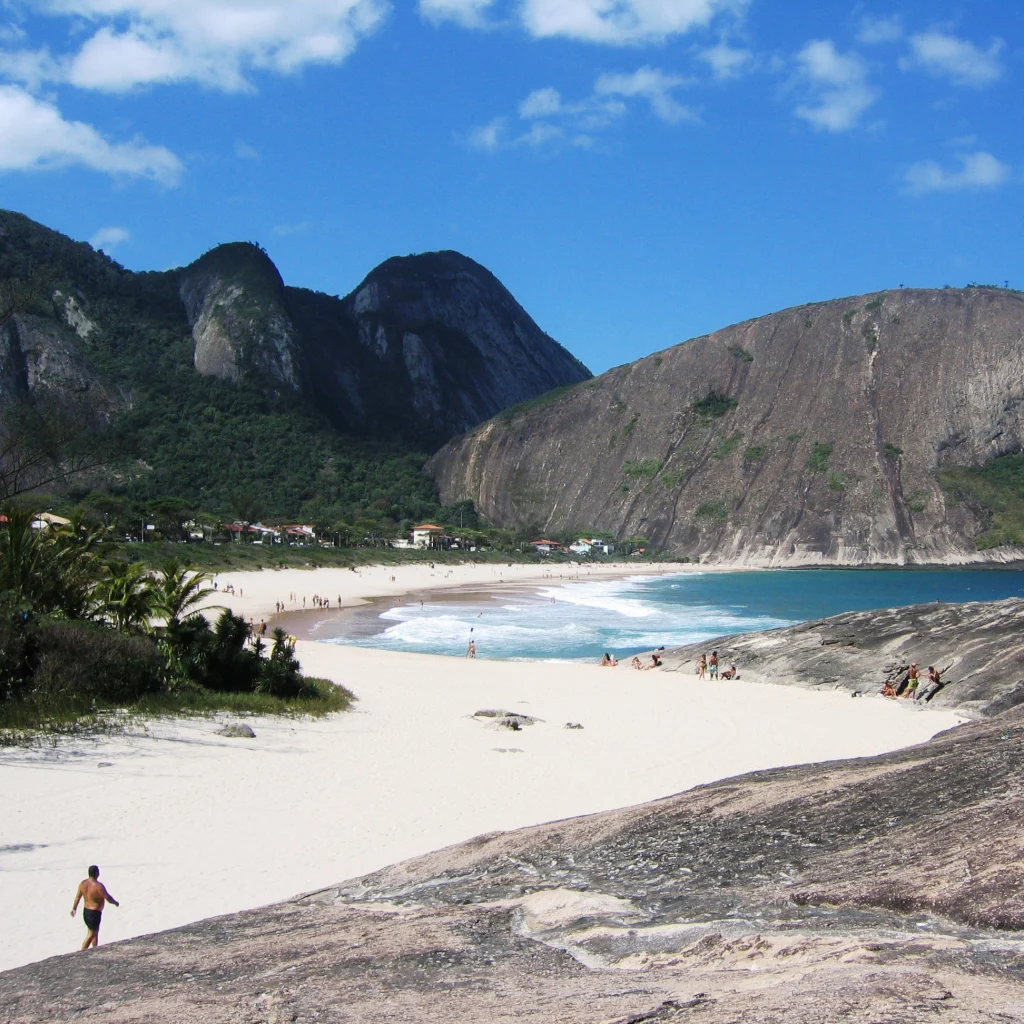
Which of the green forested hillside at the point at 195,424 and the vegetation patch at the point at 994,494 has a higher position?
the green forested hillside at the point at 195,424

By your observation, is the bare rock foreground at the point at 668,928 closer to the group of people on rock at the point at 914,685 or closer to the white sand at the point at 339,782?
the white sand at the point at 339,782

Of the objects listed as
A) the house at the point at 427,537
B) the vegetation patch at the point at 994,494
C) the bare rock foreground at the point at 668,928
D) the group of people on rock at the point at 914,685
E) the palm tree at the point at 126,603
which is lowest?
the group of people on rock at the point at 914,685

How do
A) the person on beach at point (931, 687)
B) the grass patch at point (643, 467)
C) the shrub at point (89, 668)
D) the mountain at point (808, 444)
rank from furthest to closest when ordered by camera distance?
the grass patch at point (643, 467) → the mountain at point (808, 444) → the person on beach at point (931, 687) → the shrub at point (89, 668)

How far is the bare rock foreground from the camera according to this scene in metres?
3.12

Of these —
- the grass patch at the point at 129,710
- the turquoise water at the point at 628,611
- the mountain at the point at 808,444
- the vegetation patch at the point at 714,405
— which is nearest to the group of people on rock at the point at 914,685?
the turquoise water at the point at 628,611

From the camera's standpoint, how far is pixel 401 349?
195m

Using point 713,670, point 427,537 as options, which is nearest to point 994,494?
point 427,537

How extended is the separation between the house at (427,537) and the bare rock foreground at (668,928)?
346 feet

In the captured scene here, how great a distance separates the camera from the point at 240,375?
154375 mm

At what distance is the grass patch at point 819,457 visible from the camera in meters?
117

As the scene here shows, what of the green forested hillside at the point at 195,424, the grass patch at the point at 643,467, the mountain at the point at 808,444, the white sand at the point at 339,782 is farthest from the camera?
the grass patch at the point at 643,467

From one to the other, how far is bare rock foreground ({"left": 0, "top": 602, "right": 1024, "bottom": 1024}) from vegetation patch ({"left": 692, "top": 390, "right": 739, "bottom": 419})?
128363 mm

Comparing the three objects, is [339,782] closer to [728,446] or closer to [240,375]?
[728,446]

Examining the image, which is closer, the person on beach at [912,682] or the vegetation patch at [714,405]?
the person on beach at [912,682]
